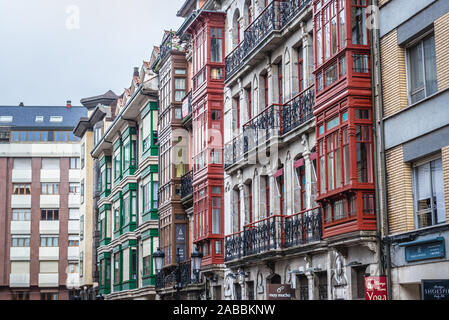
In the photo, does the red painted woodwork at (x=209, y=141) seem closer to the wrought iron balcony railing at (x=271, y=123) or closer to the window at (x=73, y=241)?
the wrought iron balcony railing at (x=271, y=123)

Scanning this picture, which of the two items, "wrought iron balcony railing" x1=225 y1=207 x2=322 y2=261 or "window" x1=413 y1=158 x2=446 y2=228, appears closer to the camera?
"window" x1=413 y1=158 x2=446 y2=228

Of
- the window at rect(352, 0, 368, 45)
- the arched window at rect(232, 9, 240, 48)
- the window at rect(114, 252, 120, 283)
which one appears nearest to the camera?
the window at rect(352, 0, 368, 45)

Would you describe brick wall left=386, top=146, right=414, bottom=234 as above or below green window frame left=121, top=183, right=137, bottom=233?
below

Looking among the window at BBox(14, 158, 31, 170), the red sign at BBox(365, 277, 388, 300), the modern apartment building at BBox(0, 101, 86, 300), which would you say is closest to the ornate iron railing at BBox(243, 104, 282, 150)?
the red sign at BBox(365, 277, 388, 300)

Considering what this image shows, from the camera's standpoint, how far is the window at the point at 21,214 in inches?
3777

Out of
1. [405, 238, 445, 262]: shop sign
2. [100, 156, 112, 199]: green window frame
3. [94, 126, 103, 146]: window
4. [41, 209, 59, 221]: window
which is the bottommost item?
[405, 238, 445, 262]: shop sign

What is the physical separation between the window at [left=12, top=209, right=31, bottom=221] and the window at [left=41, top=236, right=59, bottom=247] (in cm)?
299

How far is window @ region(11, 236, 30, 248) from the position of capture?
94875 millimetres

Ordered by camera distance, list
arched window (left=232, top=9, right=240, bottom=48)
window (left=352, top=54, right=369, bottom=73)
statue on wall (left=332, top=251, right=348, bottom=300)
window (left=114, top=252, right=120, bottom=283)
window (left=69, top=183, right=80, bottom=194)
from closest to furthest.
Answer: window (left=352, top=54, right=369, bottom=73)
statue on wall (left=332, top=251, right=348, bottom=300)
arched window (left=232, top=9, right=240, bottom=48)
window (left=114, top=252, right=120, bottom=283)
window (left=69, top=183, right=80, bottom=194)

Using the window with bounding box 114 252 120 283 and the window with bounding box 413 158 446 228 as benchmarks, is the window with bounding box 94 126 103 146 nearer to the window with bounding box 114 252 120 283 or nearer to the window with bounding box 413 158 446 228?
the window with bounding box 114 252 120 283

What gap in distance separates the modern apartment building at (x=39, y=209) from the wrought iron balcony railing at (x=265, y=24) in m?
64.9

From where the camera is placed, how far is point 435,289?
18.4 metres

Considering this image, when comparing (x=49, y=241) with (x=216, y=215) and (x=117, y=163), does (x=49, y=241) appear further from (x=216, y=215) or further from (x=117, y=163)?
(x=216, y=215)
